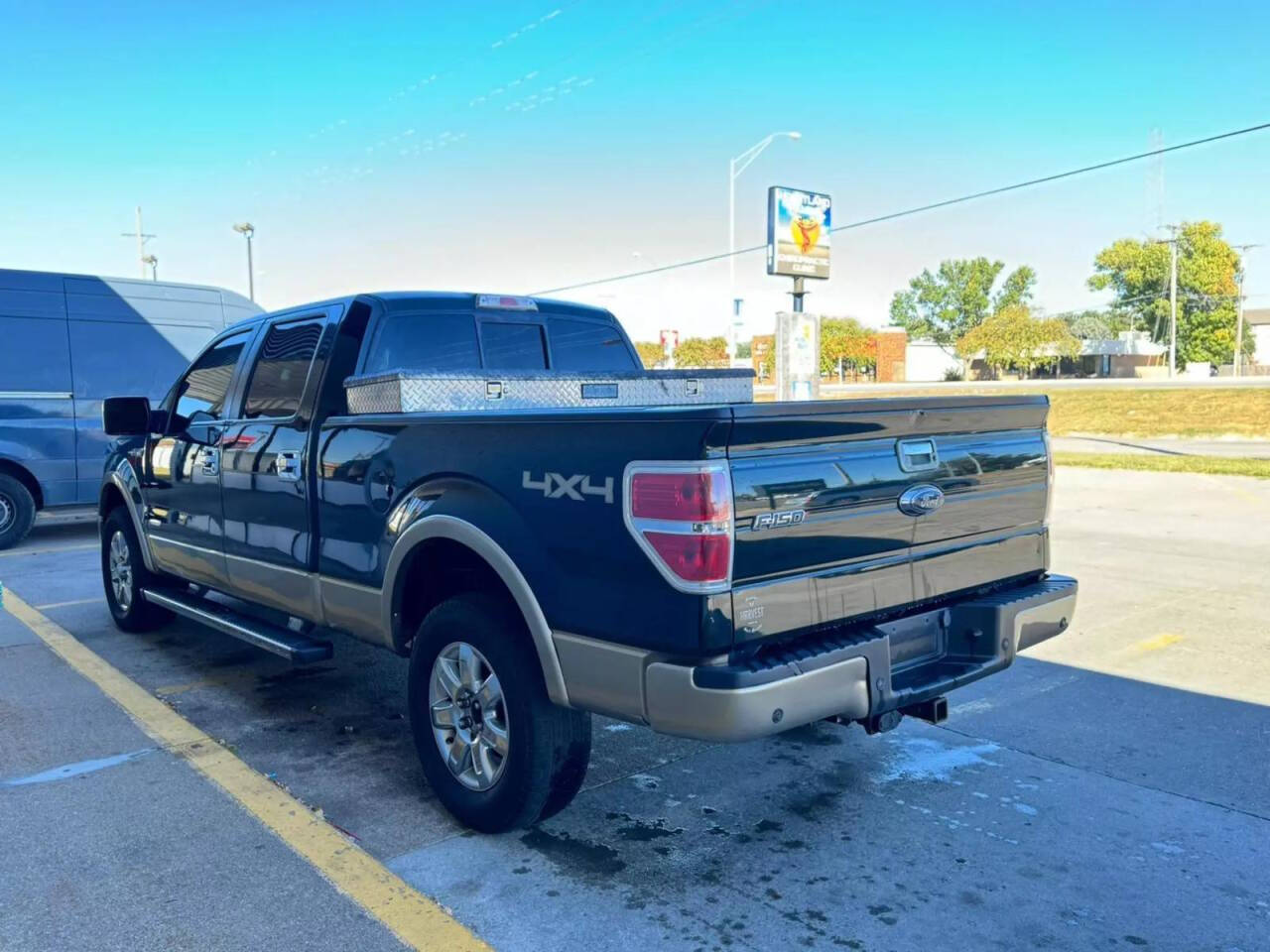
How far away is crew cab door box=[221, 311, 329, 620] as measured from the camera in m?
4.57

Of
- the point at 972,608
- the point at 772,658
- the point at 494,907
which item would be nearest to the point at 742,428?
the point at 772,658

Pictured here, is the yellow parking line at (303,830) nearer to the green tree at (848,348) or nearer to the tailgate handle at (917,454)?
the tailgate handle at (917,454)

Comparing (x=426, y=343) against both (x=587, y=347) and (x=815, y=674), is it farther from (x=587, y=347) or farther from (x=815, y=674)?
(x=815, y=674)

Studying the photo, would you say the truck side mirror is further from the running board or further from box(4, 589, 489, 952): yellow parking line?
box(4, 589, 489, 952): yellow parking line

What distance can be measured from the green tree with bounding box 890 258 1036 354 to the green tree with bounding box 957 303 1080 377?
975 inches

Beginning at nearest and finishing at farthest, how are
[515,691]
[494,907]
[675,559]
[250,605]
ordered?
1. [675,559]
2. [494,907]
3. [515,691]
4. [250,605]

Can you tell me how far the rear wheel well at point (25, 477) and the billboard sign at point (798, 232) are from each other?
17621 millimetres

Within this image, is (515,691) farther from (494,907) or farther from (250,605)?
(250,605)

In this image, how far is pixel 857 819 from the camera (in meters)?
3.74

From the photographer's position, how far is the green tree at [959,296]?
106 m

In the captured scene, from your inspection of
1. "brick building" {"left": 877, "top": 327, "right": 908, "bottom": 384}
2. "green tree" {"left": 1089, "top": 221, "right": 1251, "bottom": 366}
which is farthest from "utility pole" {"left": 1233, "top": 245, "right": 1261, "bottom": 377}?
"brick building" {"left": 877, "top": 327, "right": 908, "bottom": 384}

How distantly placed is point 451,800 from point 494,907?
661mm

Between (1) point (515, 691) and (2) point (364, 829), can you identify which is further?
(2) point (364, 829)

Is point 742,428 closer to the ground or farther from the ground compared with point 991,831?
farther from the ground
